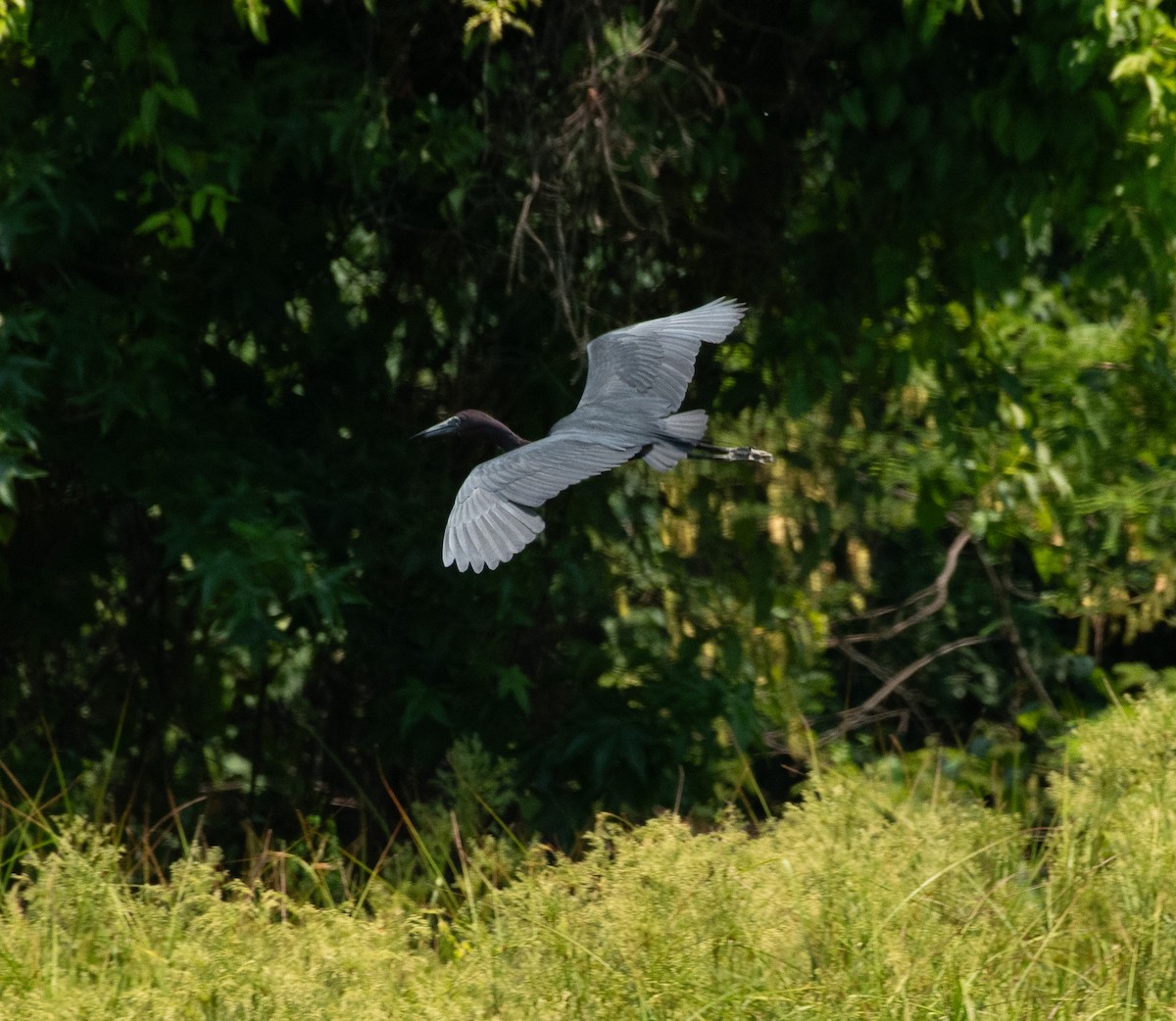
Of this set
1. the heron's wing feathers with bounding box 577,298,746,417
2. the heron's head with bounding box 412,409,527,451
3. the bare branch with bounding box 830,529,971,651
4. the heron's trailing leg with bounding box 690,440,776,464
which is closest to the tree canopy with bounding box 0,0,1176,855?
the heron's wing feathers with bounding box 577,298,746,417

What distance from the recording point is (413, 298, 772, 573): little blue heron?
3662mm

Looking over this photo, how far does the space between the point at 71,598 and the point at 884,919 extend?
10.4 feet

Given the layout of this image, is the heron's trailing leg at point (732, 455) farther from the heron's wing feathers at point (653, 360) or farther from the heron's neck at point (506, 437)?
the heron's neck at point (506, 437)

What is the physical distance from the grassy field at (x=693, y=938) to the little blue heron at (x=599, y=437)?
0.68 m

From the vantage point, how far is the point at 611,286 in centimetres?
579

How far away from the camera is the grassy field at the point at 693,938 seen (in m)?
3.29

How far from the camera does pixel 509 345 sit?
5.76 m

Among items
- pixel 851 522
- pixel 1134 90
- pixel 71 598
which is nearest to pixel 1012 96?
Answer: pixel 1134 90

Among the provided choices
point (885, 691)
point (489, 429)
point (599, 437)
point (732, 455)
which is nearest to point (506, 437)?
point (489, 429)

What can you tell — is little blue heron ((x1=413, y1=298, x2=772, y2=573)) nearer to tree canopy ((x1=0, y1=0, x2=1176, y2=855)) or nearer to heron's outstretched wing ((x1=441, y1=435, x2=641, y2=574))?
heron's outstretched wing ((x1=441, y1=435, x2=641, y2=574))

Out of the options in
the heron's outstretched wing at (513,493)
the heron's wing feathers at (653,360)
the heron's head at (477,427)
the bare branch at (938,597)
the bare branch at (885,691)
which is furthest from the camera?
the bare branch at (938,597)

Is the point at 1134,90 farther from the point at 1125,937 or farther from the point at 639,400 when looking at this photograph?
the point at 1125,937

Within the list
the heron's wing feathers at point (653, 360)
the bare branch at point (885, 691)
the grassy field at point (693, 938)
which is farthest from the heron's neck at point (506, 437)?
the bare branch at point (885, 691)

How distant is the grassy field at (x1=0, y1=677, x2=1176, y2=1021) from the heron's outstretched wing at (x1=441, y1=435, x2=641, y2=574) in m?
0.65
